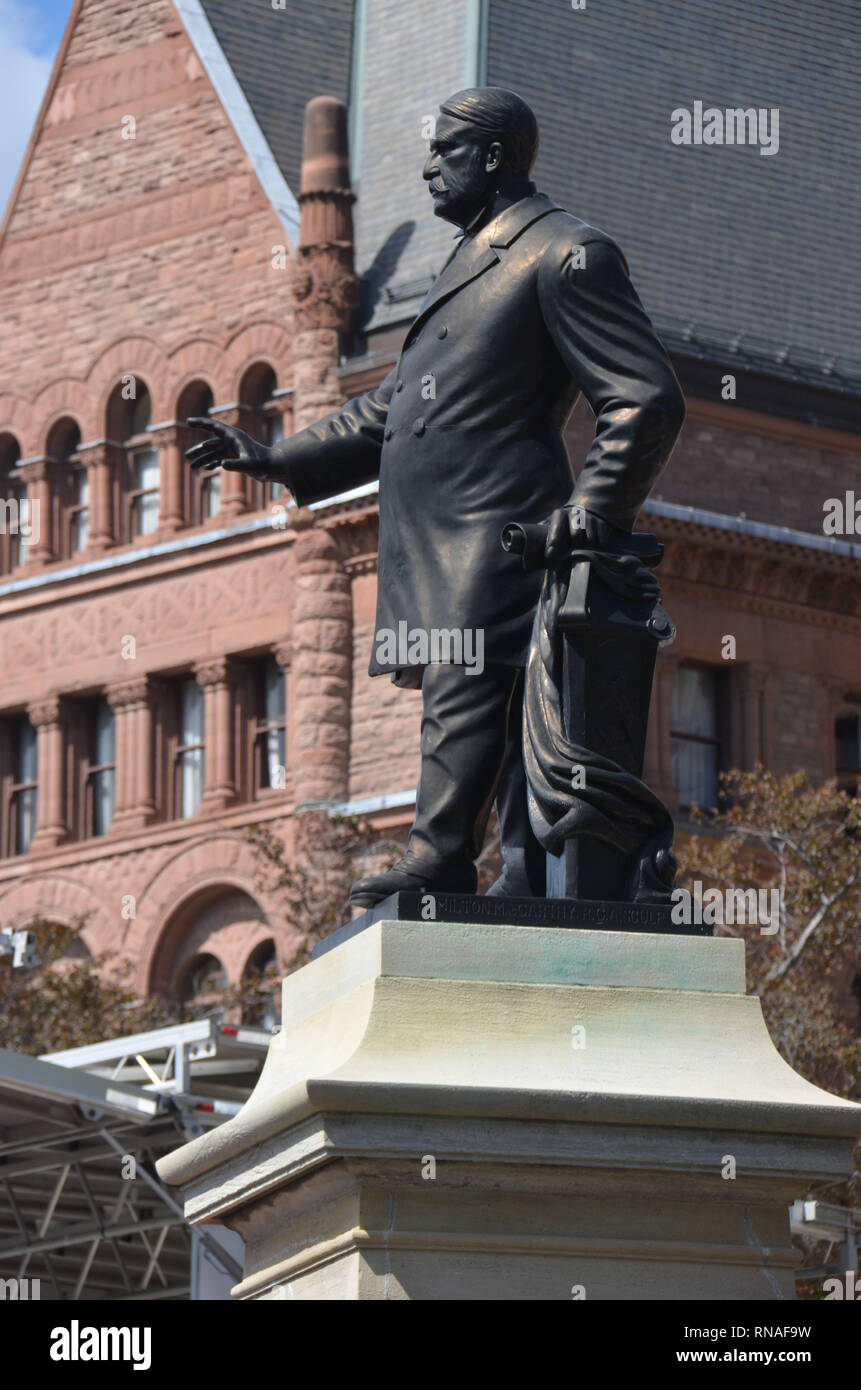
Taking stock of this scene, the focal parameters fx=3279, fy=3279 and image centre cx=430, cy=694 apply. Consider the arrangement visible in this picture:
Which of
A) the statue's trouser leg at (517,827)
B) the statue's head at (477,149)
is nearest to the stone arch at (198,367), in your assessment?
the statue's head at (477,149)

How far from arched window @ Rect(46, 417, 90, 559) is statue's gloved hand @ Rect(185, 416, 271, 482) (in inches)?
1431

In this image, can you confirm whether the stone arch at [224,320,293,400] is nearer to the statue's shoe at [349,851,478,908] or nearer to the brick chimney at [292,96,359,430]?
the brick chimney at [292,96,359,430]

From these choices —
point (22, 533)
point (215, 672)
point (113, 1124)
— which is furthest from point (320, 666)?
point (113, 1124)

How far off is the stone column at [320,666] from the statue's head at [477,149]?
3111 centimetres

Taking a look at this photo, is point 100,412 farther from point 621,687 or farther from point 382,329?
point 621,687

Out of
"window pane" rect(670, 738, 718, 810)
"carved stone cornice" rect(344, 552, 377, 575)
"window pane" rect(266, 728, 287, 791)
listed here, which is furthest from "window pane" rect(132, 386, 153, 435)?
"window pane" rect(670, 738, 718, 810)

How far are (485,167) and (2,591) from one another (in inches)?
1466

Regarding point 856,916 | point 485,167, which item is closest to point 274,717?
point 856,916

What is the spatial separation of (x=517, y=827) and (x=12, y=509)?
1500 inches

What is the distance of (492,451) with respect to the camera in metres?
8.61

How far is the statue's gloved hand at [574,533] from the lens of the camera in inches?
325

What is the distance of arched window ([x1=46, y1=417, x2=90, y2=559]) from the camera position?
150ft

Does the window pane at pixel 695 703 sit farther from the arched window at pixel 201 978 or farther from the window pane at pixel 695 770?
the arched window at pixel 201 978

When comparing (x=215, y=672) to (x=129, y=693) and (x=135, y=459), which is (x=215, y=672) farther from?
(x=135, y=459)
